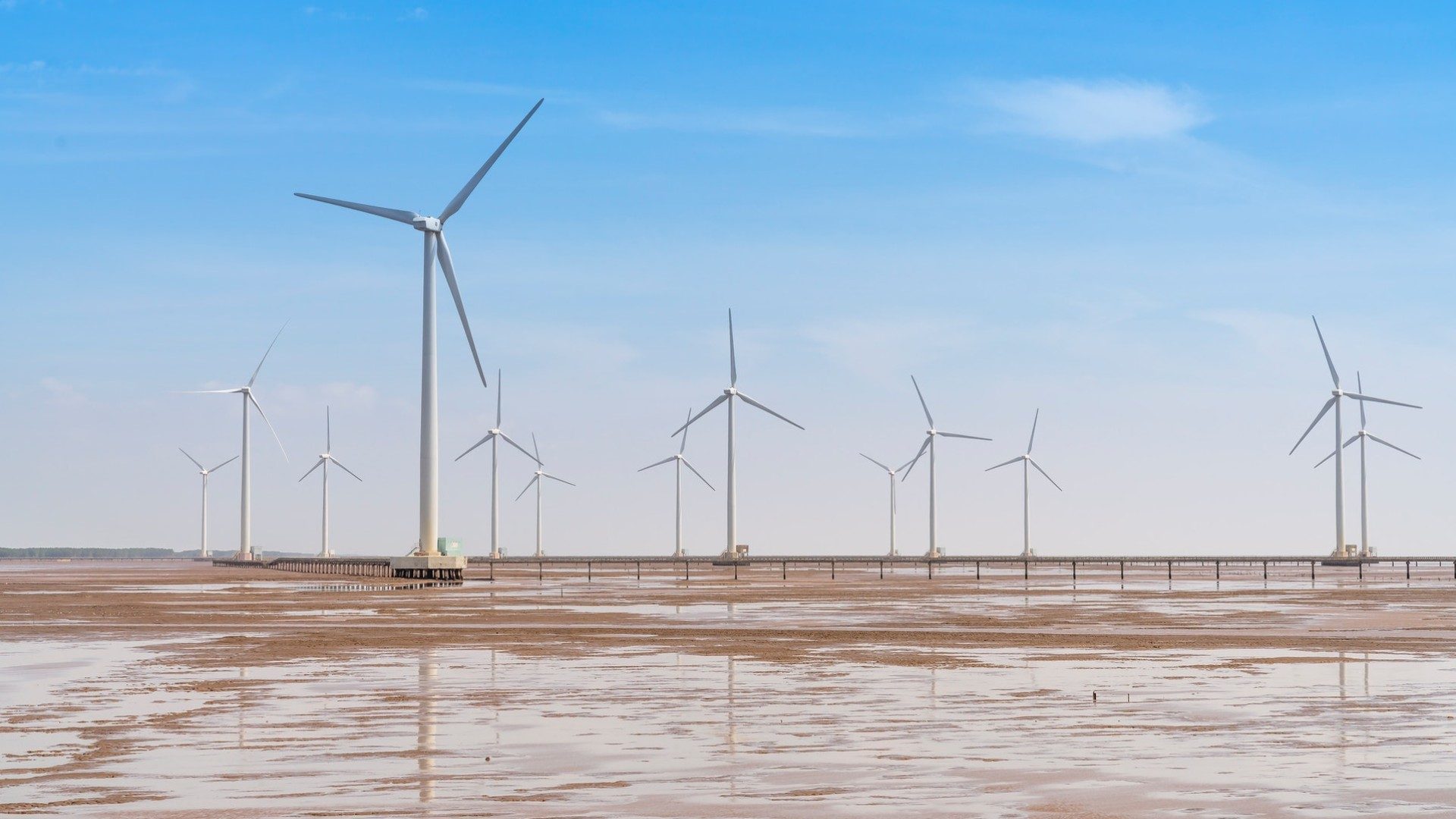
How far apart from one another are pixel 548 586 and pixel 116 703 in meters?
63.6

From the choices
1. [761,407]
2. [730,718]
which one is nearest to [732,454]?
[761,407]

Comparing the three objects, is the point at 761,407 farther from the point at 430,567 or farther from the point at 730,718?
the point at 730,718

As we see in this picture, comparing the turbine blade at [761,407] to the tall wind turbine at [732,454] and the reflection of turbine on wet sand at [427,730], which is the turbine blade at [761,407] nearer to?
the tall wind turbine at [732,454]

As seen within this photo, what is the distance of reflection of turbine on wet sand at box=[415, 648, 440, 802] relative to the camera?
1581 centimetres

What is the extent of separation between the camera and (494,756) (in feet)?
58.5

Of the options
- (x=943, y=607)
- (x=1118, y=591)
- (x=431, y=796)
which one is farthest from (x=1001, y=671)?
(x=1118, y=591)

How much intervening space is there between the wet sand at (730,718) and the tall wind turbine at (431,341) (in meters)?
42.9

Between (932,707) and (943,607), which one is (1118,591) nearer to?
(943,607)

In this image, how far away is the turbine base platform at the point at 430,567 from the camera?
89938 millimetres

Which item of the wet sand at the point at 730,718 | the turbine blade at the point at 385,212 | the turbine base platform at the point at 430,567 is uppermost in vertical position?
the turbine blade at the point at 385,212

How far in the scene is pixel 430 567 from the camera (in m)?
89.8

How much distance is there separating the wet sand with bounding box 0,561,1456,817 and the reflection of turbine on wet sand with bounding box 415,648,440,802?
0.08 meters

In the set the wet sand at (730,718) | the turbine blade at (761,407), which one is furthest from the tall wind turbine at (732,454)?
the wet sand at (730,718)

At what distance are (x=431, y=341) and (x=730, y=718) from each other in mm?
69752
